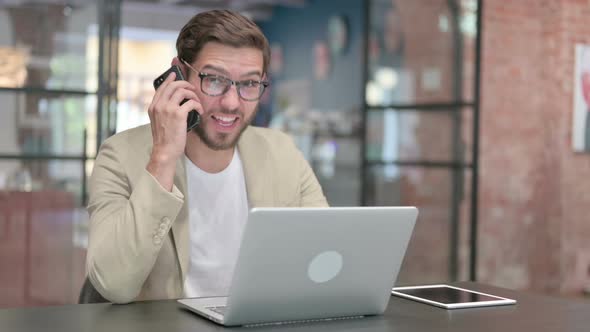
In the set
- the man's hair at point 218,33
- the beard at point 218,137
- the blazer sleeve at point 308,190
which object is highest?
the man's hair at point 218,33

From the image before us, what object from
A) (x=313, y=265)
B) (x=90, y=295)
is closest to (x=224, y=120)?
(x=90, y=295)

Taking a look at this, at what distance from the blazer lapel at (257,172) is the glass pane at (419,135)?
118 inches

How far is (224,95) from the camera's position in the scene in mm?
2043

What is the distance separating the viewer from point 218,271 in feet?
6.81

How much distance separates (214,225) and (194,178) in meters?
0.14

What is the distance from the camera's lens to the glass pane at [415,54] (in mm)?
5137

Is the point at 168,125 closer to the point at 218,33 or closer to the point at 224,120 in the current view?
the point at 224,120

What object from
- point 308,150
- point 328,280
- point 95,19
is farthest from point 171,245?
point 308,150

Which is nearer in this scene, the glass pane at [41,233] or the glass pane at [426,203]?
the glass pane at [41,233]

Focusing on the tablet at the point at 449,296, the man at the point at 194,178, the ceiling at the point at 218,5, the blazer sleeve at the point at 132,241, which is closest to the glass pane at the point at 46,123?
the man at the point at 194,178

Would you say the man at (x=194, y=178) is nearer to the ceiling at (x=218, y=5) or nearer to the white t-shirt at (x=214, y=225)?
the white t-shirt at (x=214, y=225)

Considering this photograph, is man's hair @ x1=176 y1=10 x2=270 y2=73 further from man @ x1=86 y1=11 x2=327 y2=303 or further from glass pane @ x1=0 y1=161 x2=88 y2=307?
glass pane @ x1=0 y1=161 x2=88 y2=307

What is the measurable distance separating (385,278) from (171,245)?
1.97ft

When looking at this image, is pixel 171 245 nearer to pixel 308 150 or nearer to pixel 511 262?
pixel 511 262
